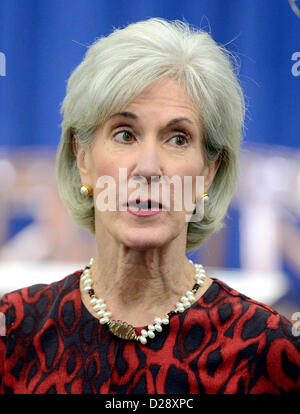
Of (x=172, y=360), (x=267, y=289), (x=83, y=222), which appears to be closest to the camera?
(x=172, y=360)

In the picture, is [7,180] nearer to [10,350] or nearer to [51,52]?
[51,52]

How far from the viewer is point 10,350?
5.42 feet

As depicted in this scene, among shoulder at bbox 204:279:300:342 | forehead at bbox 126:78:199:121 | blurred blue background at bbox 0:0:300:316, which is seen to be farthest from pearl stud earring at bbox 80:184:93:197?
blurred blue background at bbox 0:0:300:316

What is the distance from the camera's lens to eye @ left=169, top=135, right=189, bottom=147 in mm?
1586

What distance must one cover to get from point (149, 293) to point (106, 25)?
145cm

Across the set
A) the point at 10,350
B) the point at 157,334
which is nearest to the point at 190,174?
the point at 157,334

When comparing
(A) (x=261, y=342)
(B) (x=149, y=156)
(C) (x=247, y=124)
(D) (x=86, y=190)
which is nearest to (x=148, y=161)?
(B) (x=149, y=156)

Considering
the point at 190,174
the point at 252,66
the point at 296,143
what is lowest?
the point at 190,174

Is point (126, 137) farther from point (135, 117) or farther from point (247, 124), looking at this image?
point (247, 124)

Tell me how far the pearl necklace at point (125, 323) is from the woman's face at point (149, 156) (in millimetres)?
169

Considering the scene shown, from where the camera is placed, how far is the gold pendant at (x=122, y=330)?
5.15 feet

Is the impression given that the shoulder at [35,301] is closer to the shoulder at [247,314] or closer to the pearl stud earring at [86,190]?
the pearl stud earring at [86,190]

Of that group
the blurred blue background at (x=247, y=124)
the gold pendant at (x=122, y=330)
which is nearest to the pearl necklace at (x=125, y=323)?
the gold pendant at (x=122, y=330)

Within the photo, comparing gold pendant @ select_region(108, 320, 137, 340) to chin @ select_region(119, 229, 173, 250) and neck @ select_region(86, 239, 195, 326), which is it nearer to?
neck @ select_region(86, 239, 195, 326)
